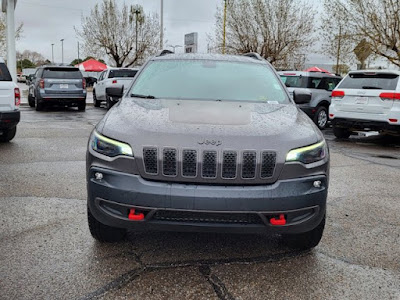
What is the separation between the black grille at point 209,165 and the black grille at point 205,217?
26cm

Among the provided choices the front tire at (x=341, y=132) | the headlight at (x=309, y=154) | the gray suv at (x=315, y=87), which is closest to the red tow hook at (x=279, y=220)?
the headlight at (x=309, y=154)

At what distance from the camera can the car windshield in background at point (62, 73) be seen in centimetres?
1622

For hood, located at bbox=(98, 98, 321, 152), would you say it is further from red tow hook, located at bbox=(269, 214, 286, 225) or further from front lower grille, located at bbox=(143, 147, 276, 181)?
red tow hook, located at bbox=(269, 214, 286, 225)

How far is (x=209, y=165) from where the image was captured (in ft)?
9.23

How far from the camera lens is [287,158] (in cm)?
289

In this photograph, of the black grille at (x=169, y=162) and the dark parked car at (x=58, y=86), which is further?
the dark parked car at (x=58, y=86)

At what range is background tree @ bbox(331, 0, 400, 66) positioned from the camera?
21.3m

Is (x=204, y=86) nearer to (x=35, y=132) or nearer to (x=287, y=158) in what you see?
(x=287, y=158)

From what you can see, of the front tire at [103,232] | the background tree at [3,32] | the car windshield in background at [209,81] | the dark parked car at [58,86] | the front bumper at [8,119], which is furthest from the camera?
the background tree at [3,32]

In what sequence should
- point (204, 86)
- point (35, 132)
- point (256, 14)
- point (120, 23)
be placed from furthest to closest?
point (120, 23), point (256, 14), point (35, 132), point (204, 86)

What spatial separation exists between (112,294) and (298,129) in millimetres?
1725

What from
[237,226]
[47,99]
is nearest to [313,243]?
[237,226]

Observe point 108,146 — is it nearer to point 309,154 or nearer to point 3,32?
point 309,154

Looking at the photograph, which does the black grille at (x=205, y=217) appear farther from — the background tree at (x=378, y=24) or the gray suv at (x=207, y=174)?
the background tree at (x=378, y=24)
